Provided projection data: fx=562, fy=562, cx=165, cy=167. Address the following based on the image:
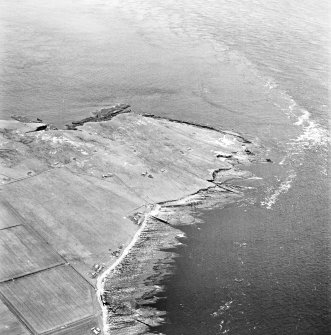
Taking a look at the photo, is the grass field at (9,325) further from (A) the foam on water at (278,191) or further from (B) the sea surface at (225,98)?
(A) the foam on water at (278,191)

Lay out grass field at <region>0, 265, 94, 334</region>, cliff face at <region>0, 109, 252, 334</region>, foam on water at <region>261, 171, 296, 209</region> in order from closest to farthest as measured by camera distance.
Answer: grass field at <region>0, 265, 94, 334</region> < cliff face at <region>0, 109, 252, 334</region> < foam on water at <region>261, 171, 296, 209</region>

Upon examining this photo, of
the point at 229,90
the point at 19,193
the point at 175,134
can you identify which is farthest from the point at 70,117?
the point at 229,90

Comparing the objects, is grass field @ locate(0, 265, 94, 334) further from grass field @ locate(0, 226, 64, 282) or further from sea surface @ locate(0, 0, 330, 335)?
sea surface @ locate(0, 0, 330, 335)

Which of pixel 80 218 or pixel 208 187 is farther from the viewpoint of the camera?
pixel 208 187

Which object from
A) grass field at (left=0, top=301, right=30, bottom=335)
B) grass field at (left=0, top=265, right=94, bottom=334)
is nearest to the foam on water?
grass field at (left=0, top=265, right=94, bottom=334)

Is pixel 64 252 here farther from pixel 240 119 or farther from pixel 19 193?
pixel 240 119
